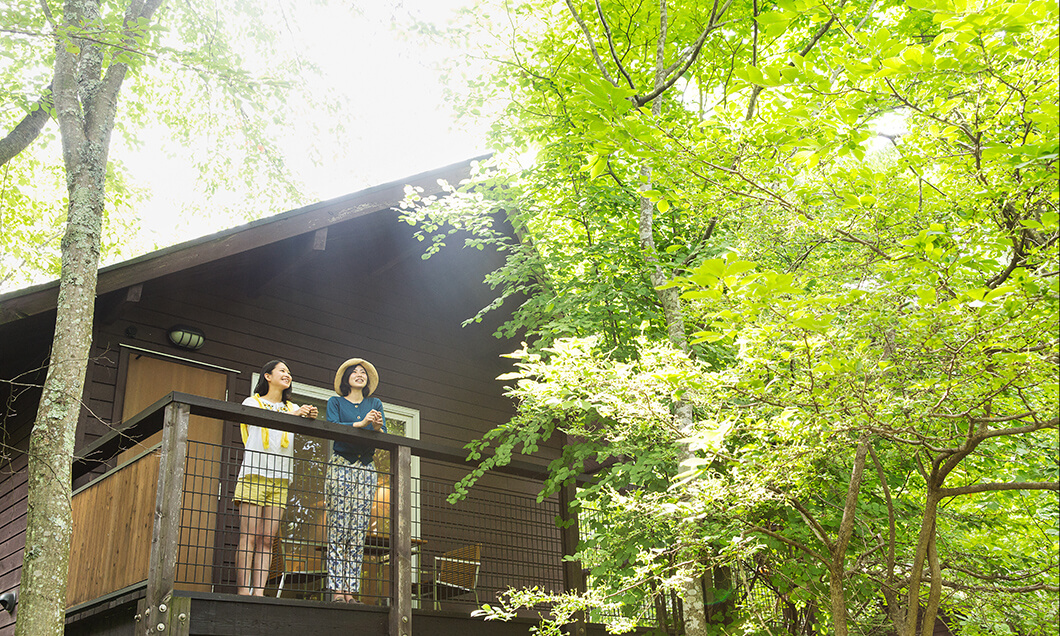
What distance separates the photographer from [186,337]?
20.6 feet

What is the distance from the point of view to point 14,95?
6109 millimetres

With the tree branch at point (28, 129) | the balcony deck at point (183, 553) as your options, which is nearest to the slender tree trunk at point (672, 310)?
the balcony deck at point (183, 553)

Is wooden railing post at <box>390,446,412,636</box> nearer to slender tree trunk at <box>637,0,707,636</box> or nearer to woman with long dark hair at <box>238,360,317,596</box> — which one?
woman with long dark hair at <box>238,360,317,596</box>

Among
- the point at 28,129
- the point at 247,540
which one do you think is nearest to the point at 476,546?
the point at 247,540

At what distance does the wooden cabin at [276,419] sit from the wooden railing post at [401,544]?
0.04 feet

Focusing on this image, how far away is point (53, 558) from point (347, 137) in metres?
6.25

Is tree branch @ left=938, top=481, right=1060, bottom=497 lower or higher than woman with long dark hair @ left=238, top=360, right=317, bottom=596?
lower

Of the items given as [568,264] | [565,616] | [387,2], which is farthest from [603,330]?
[387,2]

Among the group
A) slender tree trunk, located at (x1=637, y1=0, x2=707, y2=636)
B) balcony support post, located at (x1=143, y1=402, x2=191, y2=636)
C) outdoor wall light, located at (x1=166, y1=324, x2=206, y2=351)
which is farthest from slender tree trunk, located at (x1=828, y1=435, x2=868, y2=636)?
outdoor wall light, located at (x1=166, y1=324, x2=206, y2=351)

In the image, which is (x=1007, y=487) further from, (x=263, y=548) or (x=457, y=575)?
(x=457, y=575)

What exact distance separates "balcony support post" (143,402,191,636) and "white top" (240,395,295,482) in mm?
636

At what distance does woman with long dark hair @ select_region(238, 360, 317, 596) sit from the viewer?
433 cm

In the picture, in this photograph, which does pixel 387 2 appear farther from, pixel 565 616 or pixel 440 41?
pixel 565 616

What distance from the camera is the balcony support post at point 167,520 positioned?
359cm
